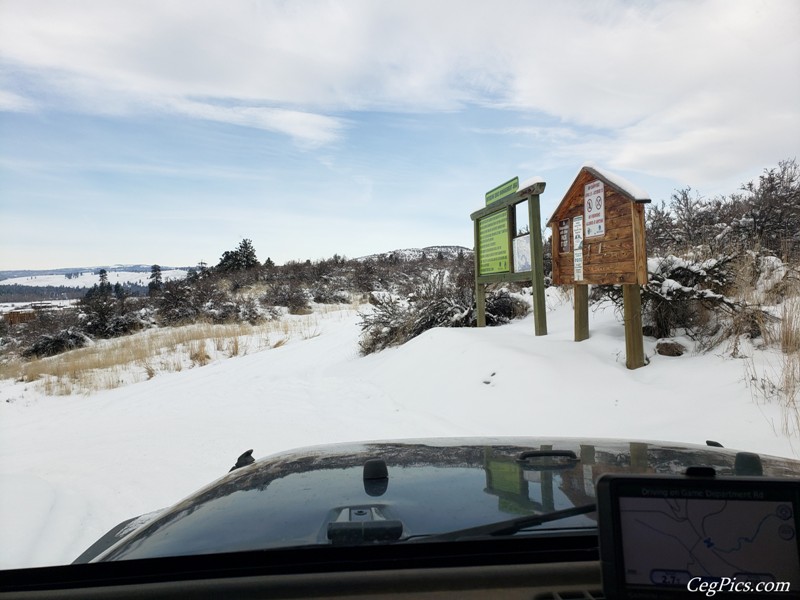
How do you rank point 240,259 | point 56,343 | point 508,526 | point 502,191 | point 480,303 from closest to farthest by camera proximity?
point 508,526, point 502,191, point 480,303, point 56,343, point 240,259

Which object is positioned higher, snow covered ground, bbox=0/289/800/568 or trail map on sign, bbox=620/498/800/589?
trail map on sign, bbox=620/498/800/589

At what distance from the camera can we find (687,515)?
1.12 m

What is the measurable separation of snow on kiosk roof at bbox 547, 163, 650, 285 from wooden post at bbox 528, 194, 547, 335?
0.81 ft

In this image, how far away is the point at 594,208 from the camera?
746 cm

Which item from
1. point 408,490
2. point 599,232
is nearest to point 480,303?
point 599,232

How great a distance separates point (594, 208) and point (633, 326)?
1.84 metres

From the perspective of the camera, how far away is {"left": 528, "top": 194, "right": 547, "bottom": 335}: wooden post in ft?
28.5

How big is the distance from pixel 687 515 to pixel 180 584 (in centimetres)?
127

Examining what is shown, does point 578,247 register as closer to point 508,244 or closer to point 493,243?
point 508,244

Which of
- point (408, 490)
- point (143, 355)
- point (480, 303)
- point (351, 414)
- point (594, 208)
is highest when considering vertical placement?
point (594, 208)

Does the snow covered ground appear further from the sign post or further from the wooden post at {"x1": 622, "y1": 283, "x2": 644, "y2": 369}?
the sign post

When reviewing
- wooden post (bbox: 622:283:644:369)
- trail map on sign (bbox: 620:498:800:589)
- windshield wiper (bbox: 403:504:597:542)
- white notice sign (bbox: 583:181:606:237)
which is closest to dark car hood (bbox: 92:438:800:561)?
windshield wiper (bbox: 403:504:597:542)

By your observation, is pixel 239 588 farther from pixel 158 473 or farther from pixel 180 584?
pixel 158 473

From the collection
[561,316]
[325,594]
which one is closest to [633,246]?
[561,316]
